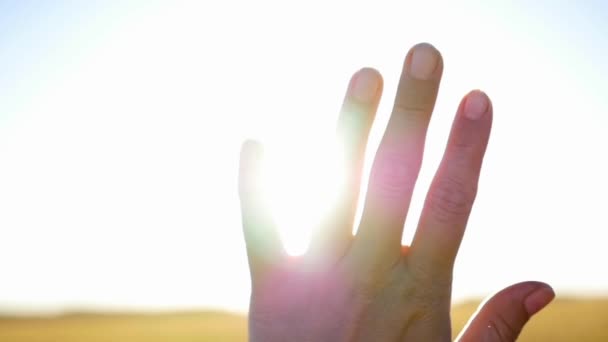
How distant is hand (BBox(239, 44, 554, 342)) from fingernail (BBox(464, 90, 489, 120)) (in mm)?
11

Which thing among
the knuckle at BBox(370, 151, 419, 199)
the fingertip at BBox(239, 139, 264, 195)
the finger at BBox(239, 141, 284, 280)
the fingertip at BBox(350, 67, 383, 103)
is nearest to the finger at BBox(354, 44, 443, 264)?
the knuckle at BBox(370, 151, 419, 199)

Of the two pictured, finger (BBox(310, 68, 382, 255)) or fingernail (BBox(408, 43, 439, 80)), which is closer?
fingernail (BBox(408, 43, 439, 80))

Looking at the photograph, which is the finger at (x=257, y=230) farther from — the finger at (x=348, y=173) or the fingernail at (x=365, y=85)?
the fingernail at (x=365, y=85)

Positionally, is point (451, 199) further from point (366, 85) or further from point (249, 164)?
point (249, 164)

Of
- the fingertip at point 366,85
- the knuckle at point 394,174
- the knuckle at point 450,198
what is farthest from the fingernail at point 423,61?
the knuckle at point 450,198

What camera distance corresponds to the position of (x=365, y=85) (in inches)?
109

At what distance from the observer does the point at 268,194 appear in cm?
306

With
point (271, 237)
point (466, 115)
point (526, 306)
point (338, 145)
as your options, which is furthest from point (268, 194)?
point (526, 306)

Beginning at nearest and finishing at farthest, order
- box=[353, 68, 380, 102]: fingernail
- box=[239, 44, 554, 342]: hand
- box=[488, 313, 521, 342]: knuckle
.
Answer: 1. box=[353, 68, 380, 102]: fingernail
2. box=[239, 44, 554, 342]: hand
3. box=[488, 313, 521, 342]: knuckle

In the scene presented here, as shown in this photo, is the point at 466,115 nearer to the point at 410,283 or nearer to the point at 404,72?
the point at 404,72

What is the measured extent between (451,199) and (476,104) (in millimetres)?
558

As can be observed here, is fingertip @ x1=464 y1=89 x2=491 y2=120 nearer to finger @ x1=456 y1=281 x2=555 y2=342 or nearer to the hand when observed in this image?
the hand

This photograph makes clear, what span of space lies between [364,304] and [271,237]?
60 cm

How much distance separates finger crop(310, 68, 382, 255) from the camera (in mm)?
2906
